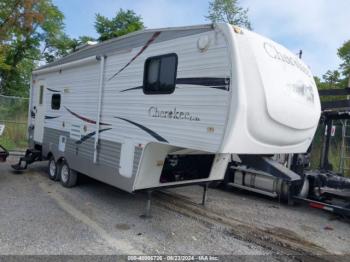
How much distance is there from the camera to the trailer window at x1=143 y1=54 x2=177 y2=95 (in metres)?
5.41

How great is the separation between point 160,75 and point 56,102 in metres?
4.20

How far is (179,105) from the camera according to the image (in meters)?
5.21

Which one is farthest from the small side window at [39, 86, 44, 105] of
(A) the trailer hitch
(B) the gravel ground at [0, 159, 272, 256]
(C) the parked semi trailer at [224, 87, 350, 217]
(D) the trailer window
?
(C) the parked semi trailer at [224, 87, 350, 217]

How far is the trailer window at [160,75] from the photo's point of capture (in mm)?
5406

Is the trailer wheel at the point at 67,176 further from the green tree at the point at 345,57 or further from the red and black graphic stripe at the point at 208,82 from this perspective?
the green tree at the point at 345,57

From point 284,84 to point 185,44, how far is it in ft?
5.09

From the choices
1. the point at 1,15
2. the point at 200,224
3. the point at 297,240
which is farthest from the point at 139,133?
the point at 1,15

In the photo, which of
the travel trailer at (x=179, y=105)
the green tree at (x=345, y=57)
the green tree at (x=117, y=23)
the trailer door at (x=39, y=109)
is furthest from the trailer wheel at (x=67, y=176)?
the green tree at (x=345, y=57)

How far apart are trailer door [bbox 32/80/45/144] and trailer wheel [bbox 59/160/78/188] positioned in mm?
1602

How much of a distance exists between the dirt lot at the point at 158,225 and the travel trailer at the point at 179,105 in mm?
641

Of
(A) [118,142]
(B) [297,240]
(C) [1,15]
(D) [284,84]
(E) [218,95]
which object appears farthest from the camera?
(C) [1,15]

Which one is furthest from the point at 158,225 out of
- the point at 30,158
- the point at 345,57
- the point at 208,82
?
the point at 345,57

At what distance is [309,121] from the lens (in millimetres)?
5625

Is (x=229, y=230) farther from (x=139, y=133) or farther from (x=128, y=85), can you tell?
(x=128, y=85)
